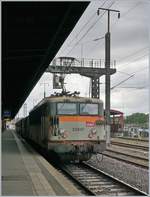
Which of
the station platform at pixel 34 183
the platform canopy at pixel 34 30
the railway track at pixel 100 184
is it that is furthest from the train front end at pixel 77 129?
the station platform at pixel 34 183

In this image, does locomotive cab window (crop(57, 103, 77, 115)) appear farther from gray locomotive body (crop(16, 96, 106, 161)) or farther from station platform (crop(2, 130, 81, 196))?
station platform (crop(2, 130, 81, 196))

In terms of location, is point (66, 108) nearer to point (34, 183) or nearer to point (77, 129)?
point (77, 129)

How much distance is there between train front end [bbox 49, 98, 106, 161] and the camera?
1618cm

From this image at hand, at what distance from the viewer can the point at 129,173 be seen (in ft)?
46.9

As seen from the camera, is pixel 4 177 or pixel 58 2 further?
pixel 58 2

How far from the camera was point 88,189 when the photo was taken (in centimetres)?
1086

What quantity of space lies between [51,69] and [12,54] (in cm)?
1446

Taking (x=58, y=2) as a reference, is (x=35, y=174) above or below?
below

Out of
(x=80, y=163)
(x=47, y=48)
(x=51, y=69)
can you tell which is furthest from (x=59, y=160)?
(x=51, y=69)

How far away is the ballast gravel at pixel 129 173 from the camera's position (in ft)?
39.6

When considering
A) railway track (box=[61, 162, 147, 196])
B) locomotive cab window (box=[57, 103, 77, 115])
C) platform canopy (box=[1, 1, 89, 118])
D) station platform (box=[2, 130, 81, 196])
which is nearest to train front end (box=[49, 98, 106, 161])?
locomotive cab window (box=[57, 103, 77, 115])

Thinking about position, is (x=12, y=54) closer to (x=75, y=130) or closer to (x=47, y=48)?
(x=47, y=48)

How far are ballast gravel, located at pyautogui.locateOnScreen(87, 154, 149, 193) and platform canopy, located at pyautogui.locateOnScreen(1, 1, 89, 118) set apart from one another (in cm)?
488

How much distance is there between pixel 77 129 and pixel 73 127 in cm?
17
